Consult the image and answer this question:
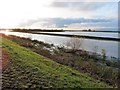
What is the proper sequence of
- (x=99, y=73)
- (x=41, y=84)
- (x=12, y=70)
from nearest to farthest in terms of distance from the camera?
(x=41, y=84)
(x=12, y=70)
(x=99, y=73)

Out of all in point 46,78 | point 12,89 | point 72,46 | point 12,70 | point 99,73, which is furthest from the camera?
point 72,46

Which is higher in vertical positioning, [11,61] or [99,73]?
[11,61]

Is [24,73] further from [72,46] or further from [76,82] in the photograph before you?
[72,46]

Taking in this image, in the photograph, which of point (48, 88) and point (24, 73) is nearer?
point (48, 88)

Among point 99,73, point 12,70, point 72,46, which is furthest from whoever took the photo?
point 72,46

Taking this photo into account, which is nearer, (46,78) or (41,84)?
(41,84)

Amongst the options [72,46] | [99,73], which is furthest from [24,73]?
[72,46]

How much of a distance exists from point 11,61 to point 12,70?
2.25 m

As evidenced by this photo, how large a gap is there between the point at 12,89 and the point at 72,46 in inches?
1099

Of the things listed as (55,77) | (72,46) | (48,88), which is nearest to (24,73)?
(55,77)

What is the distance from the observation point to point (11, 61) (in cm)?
1358

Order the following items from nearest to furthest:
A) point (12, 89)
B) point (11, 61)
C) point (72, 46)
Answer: point (12, 89), point (11, 61), point (72, 46)

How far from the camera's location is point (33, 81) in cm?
988

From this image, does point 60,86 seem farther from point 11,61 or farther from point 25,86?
point 11,61
